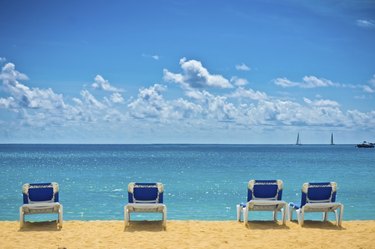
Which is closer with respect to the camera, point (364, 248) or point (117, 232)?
point (364, 248)

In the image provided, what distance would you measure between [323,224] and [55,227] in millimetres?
5811

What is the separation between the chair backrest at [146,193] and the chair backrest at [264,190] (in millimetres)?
1907

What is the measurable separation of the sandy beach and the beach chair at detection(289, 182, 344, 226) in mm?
375

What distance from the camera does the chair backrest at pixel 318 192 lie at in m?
10.6

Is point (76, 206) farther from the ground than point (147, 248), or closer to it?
closer to it

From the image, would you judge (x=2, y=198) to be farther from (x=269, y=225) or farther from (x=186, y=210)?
(x=269, y=225)

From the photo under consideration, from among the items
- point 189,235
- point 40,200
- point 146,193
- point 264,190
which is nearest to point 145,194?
point 146,193

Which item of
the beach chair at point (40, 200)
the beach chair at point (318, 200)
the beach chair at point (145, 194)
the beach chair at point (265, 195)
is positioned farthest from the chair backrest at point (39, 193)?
the beach chair at point (318, 200)

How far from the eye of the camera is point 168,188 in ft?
105

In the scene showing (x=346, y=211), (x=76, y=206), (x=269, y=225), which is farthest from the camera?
(x=76, y=206)

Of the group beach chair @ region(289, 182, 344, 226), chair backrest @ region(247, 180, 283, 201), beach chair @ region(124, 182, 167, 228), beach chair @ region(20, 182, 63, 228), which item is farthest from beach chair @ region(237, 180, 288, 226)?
beach chair @ region(20, 182, 63, 228)

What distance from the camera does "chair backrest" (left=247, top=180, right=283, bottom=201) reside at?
1066 centimetres

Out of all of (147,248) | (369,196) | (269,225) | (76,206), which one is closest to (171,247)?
(147,248)

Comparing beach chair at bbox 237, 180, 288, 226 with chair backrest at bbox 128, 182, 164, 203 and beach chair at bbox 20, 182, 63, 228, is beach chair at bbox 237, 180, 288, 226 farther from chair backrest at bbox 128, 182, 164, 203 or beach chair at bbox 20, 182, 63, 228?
beach chair at bbox 20, 182, 63, 228
